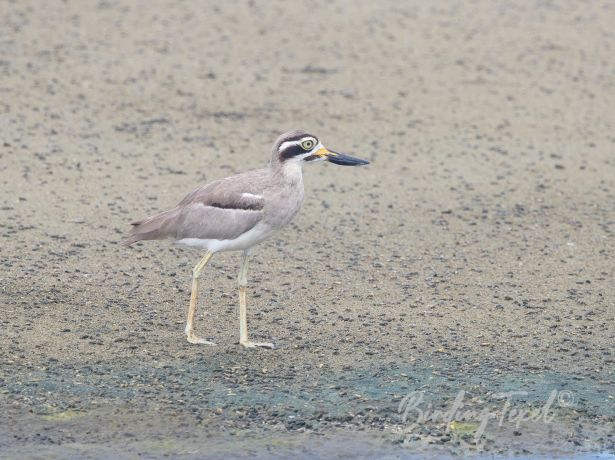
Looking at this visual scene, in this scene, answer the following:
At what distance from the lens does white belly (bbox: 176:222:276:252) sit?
776 cm

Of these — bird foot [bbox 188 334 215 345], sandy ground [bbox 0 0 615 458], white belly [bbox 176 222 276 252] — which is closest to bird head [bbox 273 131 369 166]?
white belly [bbox 176 222 276 252]

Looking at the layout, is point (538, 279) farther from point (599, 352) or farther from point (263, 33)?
point (263, 33)

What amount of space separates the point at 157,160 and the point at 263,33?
3.32 metres

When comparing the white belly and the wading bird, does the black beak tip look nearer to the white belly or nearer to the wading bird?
the wading bird

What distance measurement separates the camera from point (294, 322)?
26.8 feet

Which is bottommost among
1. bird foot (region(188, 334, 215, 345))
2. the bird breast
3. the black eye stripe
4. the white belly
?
bird foot (region(188, 334, 215, 345))

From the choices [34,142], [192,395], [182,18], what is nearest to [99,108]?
[34,142]

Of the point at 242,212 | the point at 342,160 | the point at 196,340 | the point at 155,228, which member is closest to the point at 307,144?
the point at 342,160

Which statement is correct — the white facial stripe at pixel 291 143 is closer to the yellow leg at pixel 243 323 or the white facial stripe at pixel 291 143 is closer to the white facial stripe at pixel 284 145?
the white facial stripe at pixel 284 145

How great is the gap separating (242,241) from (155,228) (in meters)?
0.60

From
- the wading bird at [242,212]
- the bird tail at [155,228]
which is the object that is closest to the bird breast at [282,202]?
the wading bird at [242,212]

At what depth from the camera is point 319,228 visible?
9930mm

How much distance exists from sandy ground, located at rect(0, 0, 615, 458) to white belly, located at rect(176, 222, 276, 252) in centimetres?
56

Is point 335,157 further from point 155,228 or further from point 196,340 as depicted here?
point 196,340
